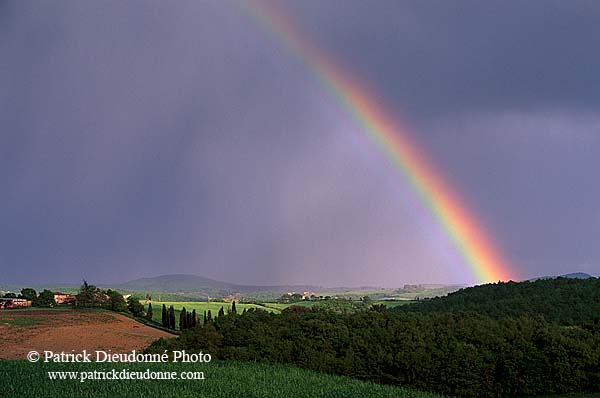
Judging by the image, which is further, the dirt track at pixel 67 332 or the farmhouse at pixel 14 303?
the farmhouse at pixel 14 303

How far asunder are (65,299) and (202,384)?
30.1m

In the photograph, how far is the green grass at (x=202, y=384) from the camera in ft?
38.0

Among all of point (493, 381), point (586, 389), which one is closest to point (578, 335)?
point (586, 389)

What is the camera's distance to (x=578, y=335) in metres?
18.0

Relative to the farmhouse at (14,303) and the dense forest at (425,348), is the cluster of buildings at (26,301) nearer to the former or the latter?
the farmhouse at (14,303)

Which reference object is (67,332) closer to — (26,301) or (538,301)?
(26,301)

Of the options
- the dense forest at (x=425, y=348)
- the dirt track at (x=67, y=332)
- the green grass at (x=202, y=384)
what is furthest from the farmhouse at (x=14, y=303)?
the green grass at (x=202, y=384)

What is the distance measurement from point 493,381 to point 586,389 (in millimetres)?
2879

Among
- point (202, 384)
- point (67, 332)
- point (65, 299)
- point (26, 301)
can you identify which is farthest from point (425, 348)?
point (26, 301)

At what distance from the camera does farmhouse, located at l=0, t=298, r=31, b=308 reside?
122ft

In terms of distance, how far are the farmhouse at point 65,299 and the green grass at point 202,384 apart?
2452 cm

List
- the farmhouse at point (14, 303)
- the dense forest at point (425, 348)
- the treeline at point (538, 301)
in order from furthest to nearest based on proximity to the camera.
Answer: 1. the farmhouse at point (14, 303)
2. the treeline at point (538, 301)
3. the dense forest at point (425, 348)

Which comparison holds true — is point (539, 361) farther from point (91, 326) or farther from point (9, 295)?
point (9, 295)

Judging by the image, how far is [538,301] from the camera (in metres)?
27.9
